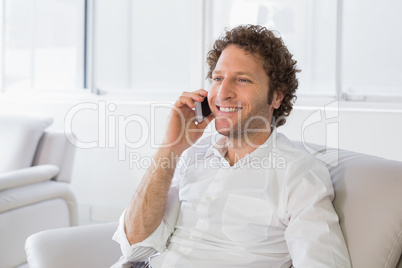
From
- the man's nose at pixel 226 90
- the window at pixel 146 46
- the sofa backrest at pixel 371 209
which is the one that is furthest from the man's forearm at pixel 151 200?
the window at pixel 146 46

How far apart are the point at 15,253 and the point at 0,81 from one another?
222 cm

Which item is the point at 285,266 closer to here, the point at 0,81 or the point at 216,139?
the point at 216,139

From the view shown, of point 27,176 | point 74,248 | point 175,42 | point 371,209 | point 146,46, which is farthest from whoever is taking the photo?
point 146,46

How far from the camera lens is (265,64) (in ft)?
5.40

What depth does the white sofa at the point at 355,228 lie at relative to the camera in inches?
47.2

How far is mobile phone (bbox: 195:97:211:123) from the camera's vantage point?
1.69 metres

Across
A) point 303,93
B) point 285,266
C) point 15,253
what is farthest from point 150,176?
point 303,93

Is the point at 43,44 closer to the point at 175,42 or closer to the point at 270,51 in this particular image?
the point at 175,42

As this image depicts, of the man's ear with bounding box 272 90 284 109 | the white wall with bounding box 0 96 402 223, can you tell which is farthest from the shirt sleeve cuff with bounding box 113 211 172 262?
the white wall with bounding box 0 96 402 223

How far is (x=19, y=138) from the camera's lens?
2832 millimetres

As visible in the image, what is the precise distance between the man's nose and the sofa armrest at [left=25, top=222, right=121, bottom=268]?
2.03ft

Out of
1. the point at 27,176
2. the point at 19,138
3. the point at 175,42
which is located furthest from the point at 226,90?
the point at 175,42

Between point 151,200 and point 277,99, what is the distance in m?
0.59

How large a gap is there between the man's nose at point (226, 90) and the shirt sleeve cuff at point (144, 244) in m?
0.48
